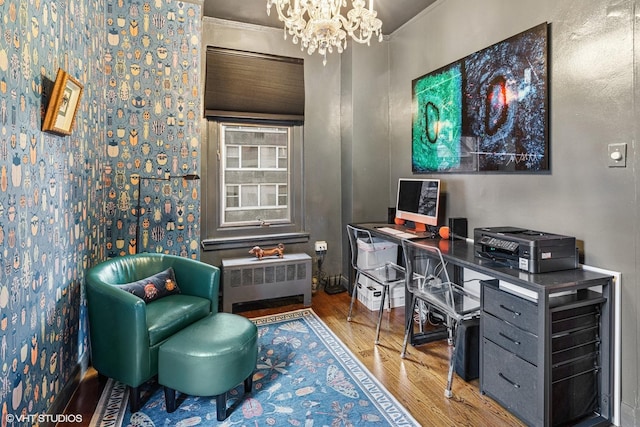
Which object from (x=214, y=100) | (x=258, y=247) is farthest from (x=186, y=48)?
(x=258, y=247)

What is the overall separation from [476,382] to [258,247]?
242cm

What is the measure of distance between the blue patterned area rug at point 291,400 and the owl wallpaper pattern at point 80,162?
46 cm

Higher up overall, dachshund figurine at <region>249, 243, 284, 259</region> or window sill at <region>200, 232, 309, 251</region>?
window sill at <region>200, 232, 309, 251</region>

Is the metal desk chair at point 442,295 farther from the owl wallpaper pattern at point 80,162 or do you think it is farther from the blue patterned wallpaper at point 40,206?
the blue patterned wallpaper at point 40,206

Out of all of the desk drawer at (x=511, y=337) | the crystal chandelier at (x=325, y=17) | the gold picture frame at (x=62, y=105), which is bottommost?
the desk drawer at (x=511, y=337)


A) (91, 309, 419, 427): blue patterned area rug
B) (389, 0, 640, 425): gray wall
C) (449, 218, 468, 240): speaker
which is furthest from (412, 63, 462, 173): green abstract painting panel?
(91, 309, 419, 427): blue patterned area rug

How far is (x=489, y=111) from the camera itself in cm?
285

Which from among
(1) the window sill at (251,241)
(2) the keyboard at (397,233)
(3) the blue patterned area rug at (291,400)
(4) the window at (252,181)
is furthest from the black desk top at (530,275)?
(4) the window at (252,181)

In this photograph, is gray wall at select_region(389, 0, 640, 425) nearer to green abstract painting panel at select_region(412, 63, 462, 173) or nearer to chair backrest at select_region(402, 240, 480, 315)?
green abstract painting panel at select_region(412, 63, 462, 173)

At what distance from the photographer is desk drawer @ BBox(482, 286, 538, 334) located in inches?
75.6

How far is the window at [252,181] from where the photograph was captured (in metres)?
3.95

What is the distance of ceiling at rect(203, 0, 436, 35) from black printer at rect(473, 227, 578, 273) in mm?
2454

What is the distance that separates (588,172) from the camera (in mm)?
2158

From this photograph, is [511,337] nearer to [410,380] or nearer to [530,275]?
[530,275]
